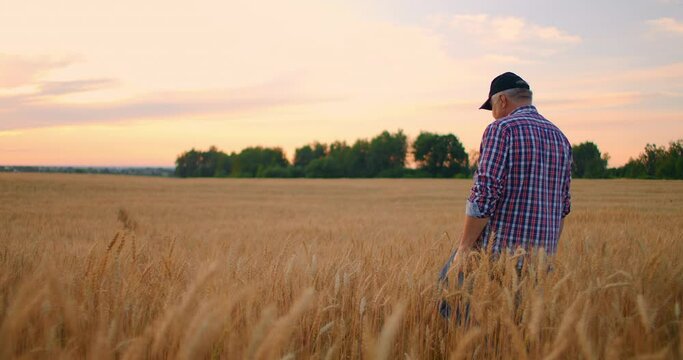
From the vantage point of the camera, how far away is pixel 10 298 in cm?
224

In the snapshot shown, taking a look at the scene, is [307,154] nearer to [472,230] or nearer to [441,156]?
[441,156]

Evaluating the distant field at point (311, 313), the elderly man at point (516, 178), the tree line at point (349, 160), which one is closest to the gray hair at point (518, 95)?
the elderly man at point (516, 178)

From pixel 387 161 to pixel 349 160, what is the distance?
7.30 m

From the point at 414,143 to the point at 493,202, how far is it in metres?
84.0

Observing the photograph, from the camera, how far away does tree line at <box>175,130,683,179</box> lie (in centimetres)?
5212

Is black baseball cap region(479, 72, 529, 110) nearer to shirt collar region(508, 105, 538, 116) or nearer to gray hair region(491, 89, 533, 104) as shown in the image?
gray hair region(491, 89, 533, 104)

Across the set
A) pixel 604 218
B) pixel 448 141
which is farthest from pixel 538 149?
pixel 448 141

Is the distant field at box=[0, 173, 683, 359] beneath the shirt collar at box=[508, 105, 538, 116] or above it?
beneath

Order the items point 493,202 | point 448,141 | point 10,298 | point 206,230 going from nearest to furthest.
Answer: point 10,298 < point 493,202 < point 206,230 < point 448,141

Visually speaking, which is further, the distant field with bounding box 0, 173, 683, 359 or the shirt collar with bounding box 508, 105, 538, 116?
the shirt collar with bounding box 508, 105, 538, 116

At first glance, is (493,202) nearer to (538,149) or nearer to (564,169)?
(538,149)

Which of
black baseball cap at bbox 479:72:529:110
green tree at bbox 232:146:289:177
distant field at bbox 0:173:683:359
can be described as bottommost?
distant field at bbox 0:173:683:359

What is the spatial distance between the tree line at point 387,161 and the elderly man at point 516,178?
177 feet

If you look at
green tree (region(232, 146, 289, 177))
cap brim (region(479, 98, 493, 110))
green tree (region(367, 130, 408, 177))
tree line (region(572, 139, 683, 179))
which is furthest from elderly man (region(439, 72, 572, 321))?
green tree (region(232, 146, 289, 177))
